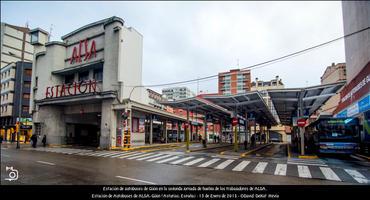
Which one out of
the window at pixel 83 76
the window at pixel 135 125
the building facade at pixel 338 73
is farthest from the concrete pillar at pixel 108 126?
the building facade at pixel 338 73

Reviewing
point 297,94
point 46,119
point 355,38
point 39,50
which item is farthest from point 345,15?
point 39,50

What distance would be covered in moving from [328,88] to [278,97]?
4503mm

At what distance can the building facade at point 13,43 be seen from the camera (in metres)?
53.2

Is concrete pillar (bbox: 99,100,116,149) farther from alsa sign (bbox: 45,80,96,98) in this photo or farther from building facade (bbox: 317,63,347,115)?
building facade (bbox: 317,63,347,115)

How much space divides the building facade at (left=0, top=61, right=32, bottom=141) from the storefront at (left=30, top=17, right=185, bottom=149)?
15862mm

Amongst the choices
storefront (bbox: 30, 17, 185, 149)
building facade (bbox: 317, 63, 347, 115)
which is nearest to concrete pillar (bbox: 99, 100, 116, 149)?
storefront (bbox: 30, 17, 185, 149)

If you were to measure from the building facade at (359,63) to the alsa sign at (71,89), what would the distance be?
2688 cm

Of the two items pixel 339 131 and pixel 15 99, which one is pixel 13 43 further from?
pixel 339 131

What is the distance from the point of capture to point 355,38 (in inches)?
867

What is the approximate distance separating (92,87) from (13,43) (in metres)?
46.3

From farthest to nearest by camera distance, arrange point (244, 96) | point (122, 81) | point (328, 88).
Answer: point (122, 81)
point (244, 96)
point (328, 88)

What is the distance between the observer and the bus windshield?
16.1m

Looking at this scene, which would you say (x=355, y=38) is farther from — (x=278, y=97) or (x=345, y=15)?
(x=278, y=97)

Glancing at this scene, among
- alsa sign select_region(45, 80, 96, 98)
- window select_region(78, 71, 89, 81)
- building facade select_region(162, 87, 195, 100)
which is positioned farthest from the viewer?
building facade select_region(162, 87, 195, 100)
